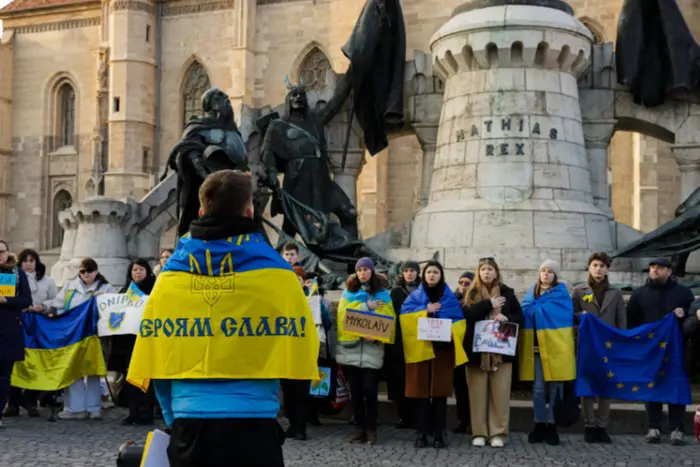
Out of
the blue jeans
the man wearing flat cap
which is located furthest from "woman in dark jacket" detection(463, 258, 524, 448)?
the man wearing flat cap

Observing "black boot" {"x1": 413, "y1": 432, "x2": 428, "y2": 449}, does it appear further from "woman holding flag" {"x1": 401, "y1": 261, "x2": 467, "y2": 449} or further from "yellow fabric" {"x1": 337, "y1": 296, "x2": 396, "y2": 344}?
"yellow fabric" {"x1": 337, "y1": 296, "x2": 396, "y2": 344}

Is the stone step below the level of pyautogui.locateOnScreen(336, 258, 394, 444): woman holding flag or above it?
below

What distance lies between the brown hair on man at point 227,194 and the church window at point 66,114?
133 feet

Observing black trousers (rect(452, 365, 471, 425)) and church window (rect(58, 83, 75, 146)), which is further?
church window (rect(58, 83, 75, 146))

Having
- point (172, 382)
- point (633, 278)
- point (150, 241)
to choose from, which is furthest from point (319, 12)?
point (172, 382)

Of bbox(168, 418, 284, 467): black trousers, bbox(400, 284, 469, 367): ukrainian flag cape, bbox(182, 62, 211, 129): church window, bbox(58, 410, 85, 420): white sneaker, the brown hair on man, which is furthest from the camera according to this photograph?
bbox(182, 62, 211, 129): church window

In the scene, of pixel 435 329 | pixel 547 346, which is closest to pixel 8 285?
pixel 435 329

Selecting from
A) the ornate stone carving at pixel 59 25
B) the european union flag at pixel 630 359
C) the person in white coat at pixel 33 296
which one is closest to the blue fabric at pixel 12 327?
the person in white coat at pixel 33 296

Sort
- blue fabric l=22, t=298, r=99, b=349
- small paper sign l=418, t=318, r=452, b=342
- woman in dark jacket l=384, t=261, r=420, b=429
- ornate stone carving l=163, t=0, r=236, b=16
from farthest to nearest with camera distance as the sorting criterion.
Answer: ornate stone carving l=163, t=0, r=236, b=16 → blue fabric l=22, t=298, r=99, b=349 → woman in dark jacket l=384, t=261, r=420, b=429 → small paper sign l=418, t=318, r=452, b=342

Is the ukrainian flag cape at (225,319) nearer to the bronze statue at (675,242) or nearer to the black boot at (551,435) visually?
the black boot at (551,435)

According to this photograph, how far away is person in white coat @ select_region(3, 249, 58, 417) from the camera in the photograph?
9375mm

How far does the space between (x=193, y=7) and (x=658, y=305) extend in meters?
33.3

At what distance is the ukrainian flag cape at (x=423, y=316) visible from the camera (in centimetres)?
776

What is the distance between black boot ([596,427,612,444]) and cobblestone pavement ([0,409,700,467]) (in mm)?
104
